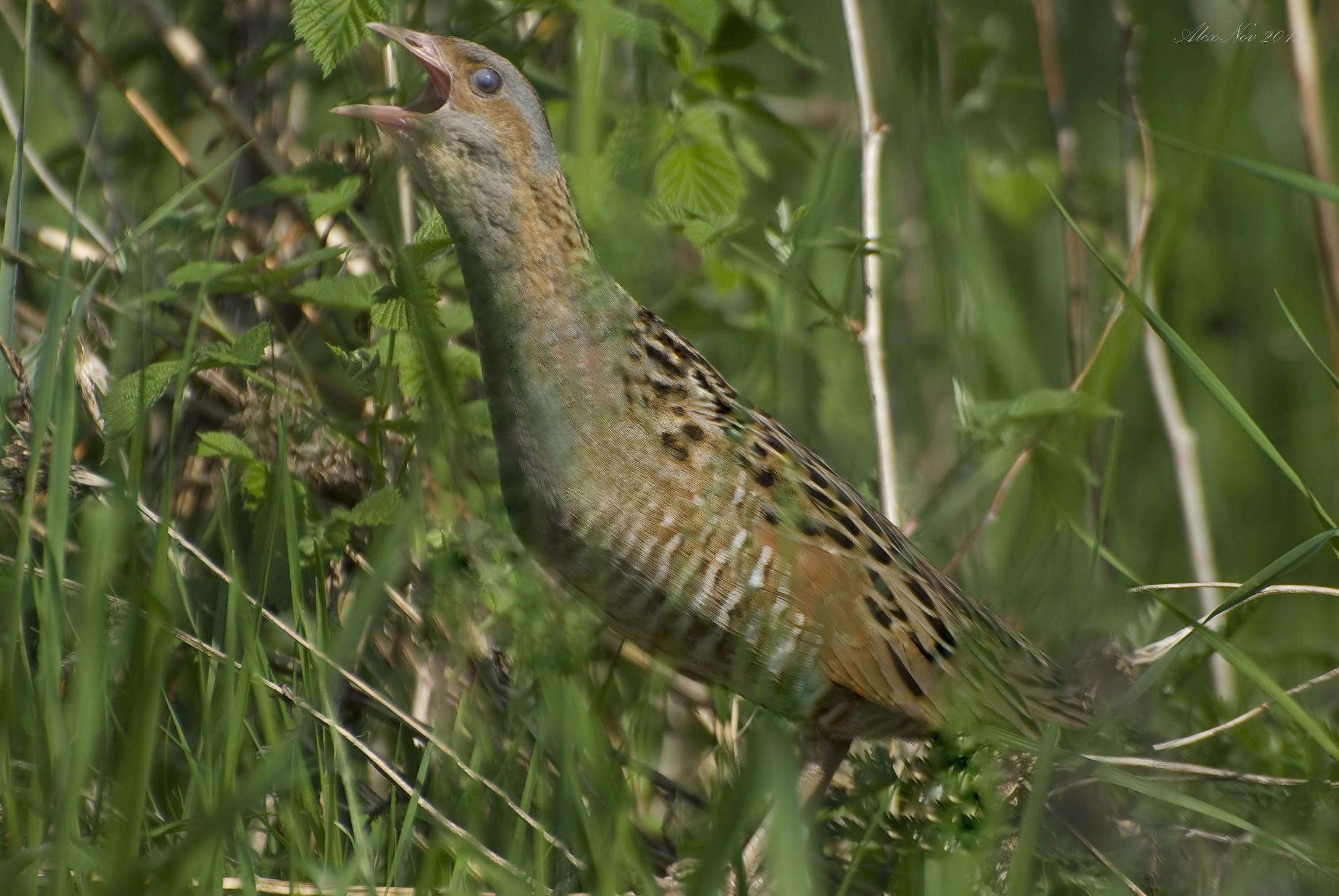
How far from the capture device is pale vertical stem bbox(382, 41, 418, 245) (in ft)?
8.71

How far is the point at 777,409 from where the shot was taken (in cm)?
299

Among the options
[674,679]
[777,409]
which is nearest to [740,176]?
[777,409]

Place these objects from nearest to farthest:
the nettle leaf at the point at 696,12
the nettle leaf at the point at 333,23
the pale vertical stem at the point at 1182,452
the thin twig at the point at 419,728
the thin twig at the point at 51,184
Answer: the thin twig at the point at 419,728
the nettle leaf at the point at 333,23
the nettle leaf at the point at 696,12
the thin twig at the point at 51,184
the pale vertical stem at the point at 1182,452

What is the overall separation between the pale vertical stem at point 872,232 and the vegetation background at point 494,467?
0.20ft

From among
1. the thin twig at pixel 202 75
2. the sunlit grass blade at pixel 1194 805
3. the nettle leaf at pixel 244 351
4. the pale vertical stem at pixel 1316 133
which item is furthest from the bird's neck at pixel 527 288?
the pale vertical stem at pixel 1316 133

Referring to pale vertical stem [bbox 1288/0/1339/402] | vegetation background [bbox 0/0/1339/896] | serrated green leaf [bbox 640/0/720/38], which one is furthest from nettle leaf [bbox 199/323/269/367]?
pale vertical stem [bbox 1288/0/1339/402]

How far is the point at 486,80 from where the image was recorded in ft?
7.46

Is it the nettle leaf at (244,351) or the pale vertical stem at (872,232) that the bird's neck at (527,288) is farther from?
the pale vertical stem at (872,232)

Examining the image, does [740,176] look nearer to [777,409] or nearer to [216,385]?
[777,409]

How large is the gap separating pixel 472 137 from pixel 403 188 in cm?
64

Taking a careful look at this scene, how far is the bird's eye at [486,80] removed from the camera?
7.45 feet

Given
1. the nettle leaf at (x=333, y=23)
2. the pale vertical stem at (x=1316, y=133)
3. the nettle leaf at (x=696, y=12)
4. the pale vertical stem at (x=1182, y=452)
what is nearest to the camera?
the nettle leaf at (x=333, y=23)

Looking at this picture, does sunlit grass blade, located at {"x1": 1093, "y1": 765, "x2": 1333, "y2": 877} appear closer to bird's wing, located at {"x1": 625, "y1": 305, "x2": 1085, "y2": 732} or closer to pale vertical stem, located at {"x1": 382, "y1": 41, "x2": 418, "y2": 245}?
bird's wing, located at {"x1": 625, "y1": 305, "x2": 1085, "y2": 732}

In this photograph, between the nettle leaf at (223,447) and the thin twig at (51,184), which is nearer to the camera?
the nettle leaf at (223,447)
